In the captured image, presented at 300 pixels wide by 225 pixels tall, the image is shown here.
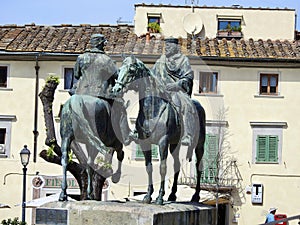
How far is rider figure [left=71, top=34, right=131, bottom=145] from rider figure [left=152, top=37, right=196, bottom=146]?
0.87 meters

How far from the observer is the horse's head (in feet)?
39.4

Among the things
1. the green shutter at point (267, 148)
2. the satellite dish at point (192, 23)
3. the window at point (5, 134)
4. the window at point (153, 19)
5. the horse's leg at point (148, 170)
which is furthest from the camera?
the window at point (153, 19)

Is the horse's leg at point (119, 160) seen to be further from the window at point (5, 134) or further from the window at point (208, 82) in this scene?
the window at point (5, 134)

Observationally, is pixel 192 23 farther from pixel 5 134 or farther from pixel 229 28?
pixel 5 134

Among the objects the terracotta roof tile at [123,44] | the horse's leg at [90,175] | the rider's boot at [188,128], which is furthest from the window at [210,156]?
the horse's leg at [90,175]

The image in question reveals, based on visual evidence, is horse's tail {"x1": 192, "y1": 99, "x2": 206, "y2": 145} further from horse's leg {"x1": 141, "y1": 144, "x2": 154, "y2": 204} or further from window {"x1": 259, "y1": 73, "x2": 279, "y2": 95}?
window {"x1": 259, "y1": 73, "x2": 279, "y2": 95}

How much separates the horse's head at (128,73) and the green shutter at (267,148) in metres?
22.3

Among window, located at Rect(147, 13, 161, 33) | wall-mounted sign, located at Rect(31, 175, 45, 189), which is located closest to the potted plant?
window, located at Rect(147, 13, 161, 33)

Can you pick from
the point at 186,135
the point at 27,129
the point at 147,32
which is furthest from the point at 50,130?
the point at 147,32

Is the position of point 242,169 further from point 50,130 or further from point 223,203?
point 50,130

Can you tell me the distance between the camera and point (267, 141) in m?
34.1

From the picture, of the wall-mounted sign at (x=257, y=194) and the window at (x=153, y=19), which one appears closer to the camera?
the wall-mounted sign at (x=257, y=194)

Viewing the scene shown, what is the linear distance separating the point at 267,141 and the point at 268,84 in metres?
2.23

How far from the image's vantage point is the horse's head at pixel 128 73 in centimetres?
1202
